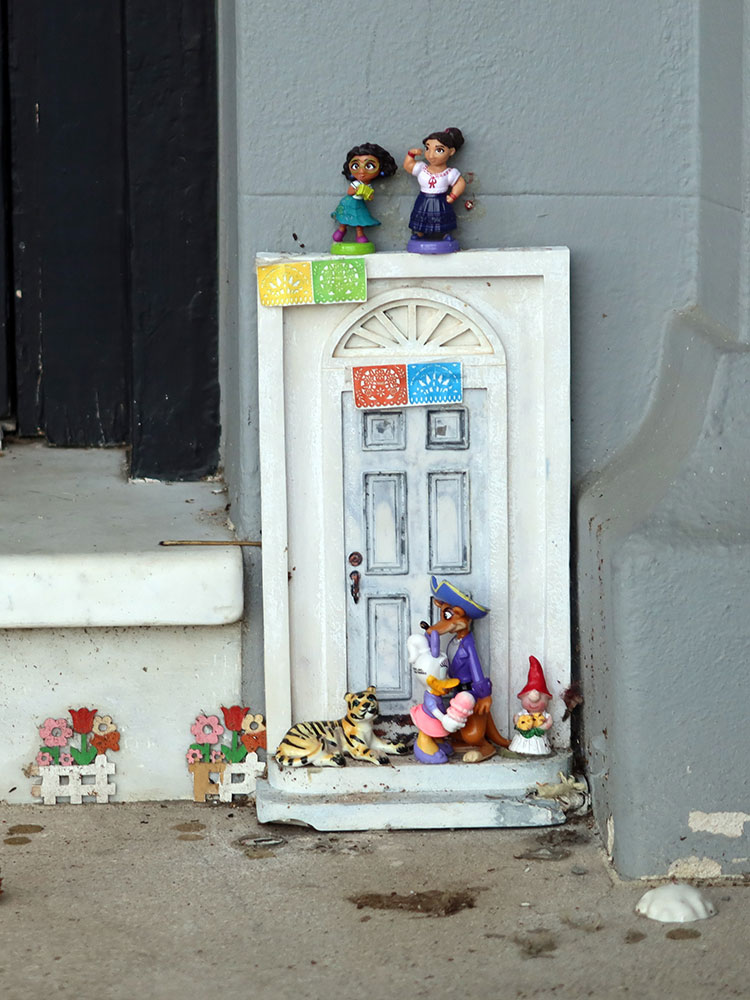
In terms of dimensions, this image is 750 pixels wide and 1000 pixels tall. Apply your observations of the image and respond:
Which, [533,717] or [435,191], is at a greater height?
[435,191]

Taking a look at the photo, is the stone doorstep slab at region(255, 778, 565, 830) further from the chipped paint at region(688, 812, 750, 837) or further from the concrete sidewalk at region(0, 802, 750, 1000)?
the chipped paint at region(688, 812, 750, 837)

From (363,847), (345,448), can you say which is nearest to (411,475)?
(345,448)

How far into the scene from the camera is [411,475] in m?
3.78

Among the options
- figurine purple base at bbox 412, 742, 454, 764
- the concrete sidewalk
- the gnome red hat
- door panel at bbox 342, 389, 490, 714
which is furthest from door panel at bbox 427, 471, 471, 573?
the concrete sidewalk

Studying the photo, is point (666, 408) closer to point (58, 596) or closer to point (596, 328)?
point (596, 328)

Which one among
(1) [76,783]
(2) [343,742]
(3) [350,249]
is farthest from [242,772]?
(3) [350,249]

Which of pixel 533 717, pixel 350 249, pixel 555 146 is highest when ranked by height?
pixel 555 146

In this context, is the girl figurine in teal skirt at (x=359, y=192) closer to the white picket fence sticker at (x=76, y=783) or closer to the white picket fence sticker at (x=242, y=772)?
the white picket fence sticker at (x=242, y=772)

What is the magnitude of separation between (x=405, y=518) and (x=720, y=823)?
43.8 inches

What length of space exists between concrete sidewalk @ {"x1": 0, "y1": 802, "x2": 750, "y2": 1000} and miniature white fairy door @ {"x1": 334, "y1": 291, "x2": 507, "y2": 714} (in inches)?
20.8

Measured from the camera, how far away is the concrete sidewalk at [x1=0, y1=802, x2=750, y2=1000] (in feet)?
9.77

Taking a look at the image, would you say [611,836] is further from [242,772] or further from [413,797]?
[242,772]

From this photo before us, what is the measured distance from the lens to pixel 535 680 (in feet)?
12.2

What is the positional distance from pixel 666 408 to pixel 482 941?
1447 mm
